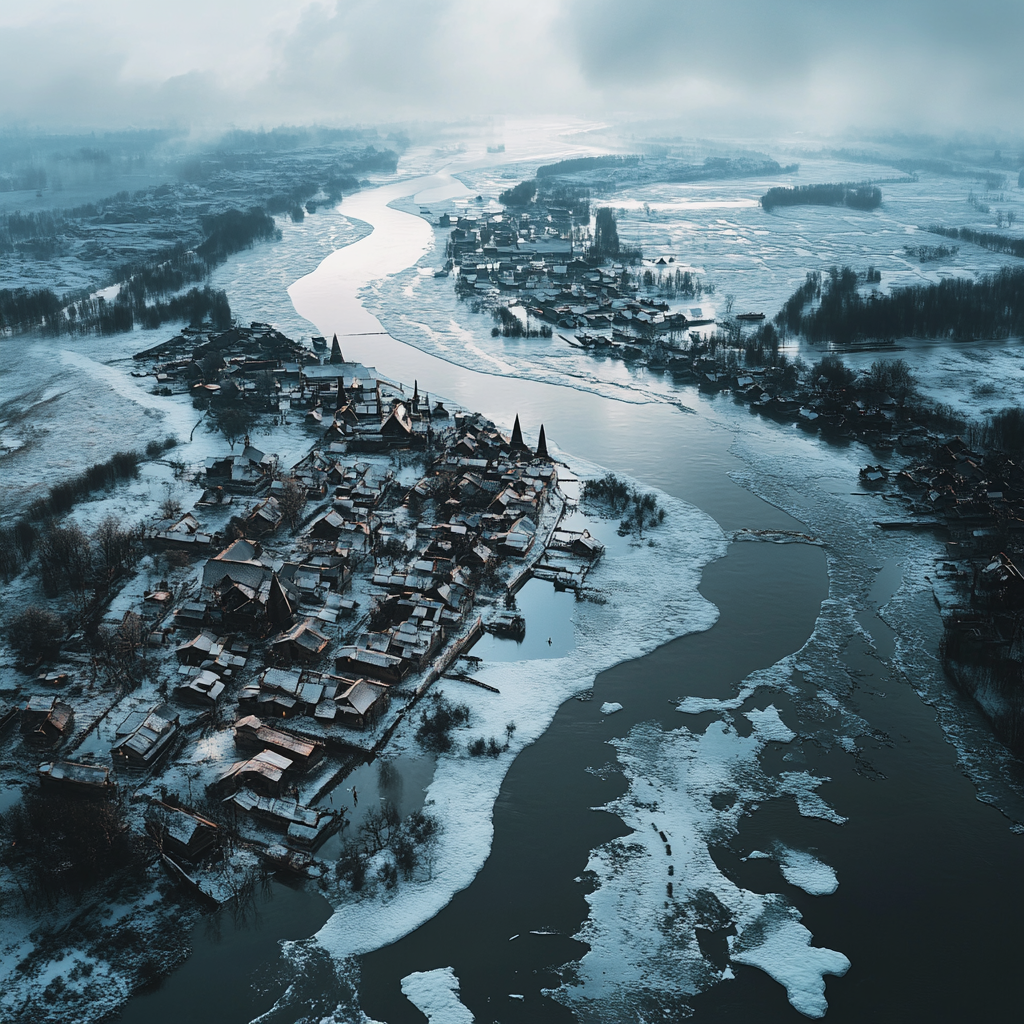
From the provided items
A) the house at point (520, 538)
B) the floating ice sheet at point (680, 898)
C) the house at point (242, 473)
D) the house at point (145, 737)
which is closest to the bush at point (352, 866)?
the floating ice sheet at point (680, 898)

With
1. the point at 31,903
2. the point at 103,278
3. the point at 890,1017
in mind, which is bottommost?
the point at 890,1017

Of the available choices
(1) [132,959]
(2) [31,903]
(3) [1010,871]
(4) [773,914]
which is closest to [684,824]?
(4) [773,914]

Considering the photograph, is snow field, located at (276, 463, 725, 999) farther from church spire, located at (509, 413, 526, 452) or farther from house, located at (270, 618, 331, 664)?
church spire, located at (509, 413, 526, 452)

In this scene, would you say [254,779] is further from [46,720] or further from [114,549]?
[114,549]

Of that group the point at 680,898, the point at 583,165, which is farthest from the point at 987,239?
the point at 680,898

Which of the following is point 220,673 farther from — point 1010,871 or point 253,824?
point 1010,871

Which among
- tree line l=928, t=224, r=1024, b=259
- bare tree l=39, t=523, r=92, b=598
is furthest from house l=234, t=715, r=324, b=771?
tree line l=928, t=224, r=1024, b=259

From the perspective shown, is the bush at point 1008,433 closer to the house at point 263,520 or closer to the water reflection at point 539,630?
the water reflection at point 539,630
